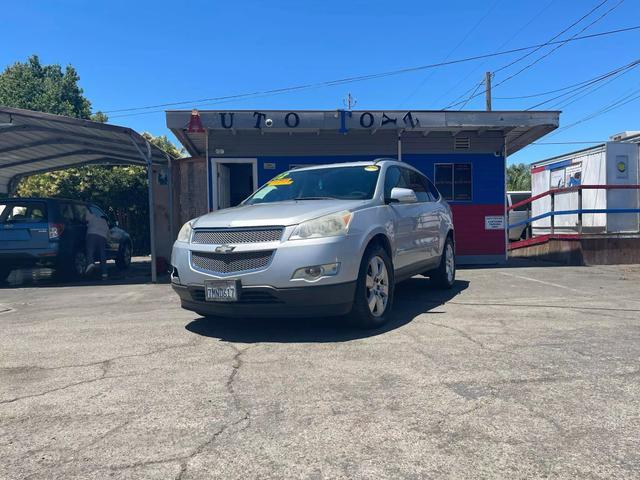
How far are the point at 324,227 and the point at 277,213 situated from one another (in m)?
0.52

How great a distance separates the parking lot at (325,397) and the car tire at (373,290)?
0.53ft

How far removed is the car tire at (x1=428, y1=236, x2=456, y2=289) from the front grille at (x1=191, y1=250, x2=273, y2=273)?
12.3 feet

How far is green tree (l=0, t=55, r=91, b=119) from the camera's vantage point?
3944cm

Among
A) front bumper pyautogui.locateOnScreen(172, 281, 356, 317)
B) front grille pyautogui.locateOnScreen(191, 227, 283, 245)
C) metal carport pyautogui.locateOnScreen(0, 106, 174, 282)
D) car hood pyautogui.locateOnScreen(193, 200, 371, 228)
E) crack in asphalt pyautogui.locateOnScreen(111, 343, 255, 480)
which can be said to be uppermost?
metal carport pyautogui.locateOnScreen(0, 106, 174, 282)

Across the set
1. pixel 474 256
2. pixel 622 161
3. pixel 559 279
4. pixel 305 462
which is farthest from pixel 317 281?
pixel 622 161

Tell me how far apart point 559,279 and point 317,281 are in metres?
6.49

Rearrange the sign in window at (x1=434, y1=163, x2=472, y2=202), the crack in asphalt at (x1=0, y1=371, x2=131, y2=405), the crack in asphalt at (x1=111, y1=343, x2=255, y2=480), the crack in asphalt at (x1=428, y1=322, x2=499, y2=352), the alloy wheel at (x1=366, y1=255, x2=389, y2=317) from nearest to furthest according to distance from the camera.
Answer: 1. the crack in asphalt at (x1=111, y1=343, x2=255, y2=480)
2. the crack in asphalt at (x1=0, y1=371, x2=131, y2=405)
3. the crack in asphalt at (x1=428, y1=322, x2=499, y2=352)
4. the alloy wheel at (x1=366, y1=255, x2=389, y2=317)
5. the sign in window at (x1=434, y1=163, x2=472, y2=202)

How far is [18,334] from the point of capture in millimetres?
5332

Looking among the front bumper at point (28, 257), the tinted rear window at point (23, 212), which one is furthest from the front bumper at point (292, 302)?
the tinted rear window at point (23, 212)

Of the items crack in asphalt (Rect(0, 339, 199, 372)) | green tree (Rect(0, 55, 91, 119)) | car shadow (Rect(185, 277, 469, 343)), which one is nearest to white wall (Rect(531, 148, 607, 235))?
car shadow (Rect(185, 277, 469, 343))

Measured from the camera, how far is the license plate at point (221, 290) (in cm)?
450

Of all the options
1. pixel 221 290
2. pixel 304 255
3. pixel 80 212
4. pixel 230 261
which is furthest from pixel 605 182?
pixel 80 212

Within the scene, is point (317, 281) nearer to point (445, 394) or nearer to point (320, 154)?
point (445, 394)

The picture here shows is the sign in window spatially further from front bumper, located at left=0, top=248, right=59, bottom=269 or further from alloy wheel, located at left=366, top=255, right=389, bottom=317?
front bumper, located at left=0, top=248, right=59, bottom=269
